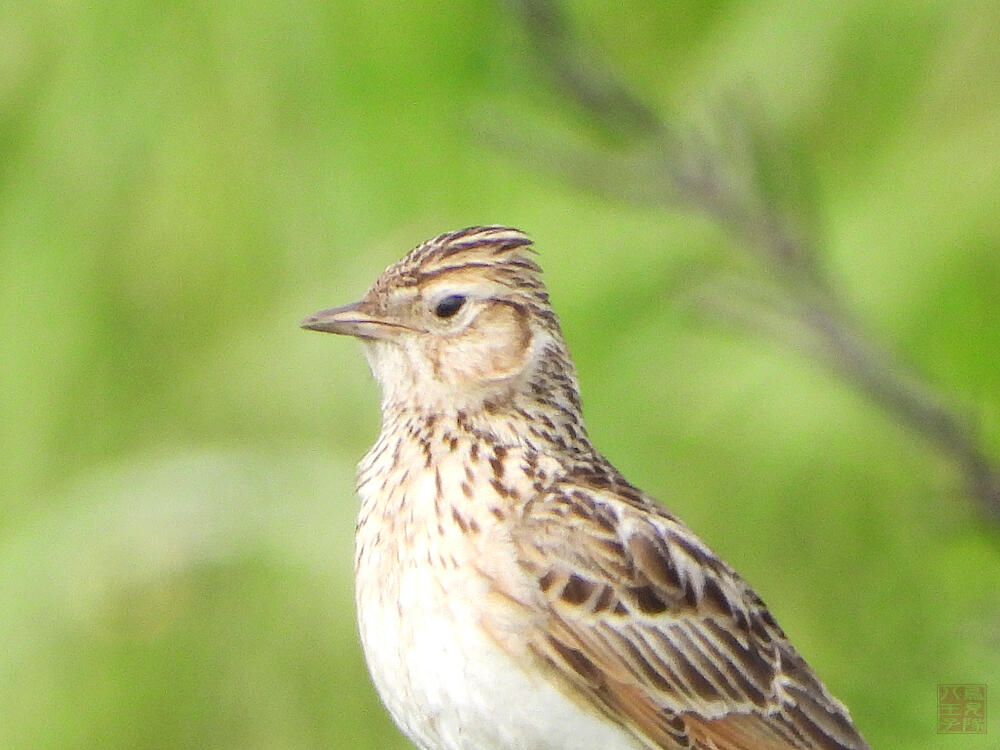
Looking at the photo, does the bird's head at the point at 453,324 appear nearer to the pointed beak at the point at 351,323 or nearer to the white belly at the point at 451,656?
the pointed beak at the point at 351,323

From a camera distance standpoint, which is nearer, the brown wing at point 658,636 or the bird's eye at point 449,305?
the brown wing at point 658,636

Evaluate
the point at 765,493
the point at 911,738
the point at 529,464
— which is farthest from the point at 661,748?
the point at 765,493

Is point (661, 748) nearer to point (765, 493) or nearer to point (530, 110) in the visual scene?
point (765, 493)

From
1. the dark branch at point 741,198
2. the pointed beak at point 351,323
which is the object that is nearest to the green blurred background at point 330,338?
the pointed beak at point 351,323

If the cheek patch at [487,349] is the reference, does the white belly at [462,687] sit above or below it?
below

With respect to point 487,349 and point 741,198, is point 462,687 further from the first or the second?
point 741,198

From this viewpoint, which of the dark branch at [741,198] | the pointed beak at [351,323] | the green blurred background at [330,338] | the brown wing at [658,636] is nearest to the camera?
the dark branch at [741,198]

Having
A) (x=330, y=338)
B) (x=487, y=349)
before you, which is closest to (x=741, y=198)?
(x=487, y=349)
